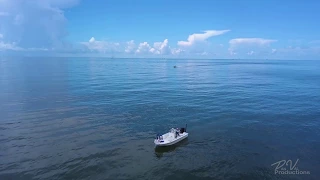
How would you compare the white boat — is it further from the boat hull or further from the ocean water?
the ocean water

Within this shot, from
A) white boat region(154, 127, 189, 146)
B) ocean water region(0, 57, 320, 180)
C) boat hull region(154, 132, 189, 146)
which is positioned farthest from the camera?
white boat region(154, 127, 189, 146)

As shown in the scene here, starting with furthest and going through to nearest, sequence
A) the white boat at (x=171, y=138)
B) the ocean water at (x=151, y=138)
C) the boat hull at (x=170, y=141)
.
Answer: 1. the white boat at (x=171, y=138)
2. the boat hull at (x=170, y=141)
3. the ocean water at (x=151, y=138)

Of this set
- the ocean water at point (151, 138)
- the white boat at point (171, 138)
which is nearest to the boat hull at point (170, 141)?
the white boat at point (171, 138)

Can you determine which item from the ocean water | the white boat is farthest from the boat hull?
the ocean water

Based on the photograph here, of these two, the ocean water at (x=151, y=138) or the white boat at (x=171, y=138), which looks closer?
the ocean water at (x=151, y=138)

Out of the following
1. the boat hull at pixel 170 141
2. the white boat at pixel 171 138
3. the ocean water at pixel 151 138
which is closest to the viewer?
the ocean water at pixel 151 138

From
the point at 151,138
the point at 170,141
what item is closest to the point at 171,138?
the point at 170,141

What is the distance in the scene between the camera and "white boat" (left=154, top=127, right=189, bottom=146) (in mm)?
41031

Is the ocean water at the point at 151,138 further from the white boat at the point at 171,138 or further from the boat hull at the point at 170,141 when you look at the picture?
the white boat at the point at 171,138

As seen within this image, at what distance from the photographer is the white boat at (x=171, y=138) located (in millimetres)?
41031

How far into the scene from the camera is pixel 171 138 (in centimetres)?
4266

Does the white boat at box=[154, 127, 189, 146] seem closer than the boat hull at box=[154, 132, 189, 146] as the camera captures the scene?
No

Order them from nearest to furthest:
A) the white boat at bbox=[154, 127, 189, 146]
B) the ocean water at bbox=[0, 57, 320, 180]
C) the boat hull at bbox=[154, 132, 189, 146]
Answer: the ocean water at bbox=[0, 57, 320, 180] → the boat hull at bbox=[154, 132, 189, 146] → the white boat at bbox=[154, 127, 189, 146]

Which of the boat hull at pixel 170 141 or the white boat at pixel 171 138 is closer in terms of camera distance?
the boat hull at pixel 170 141
